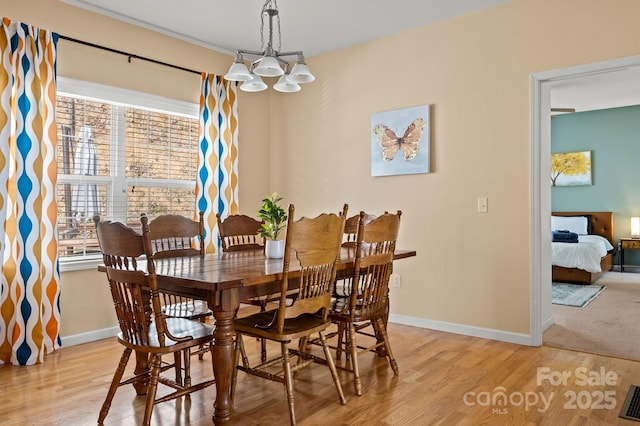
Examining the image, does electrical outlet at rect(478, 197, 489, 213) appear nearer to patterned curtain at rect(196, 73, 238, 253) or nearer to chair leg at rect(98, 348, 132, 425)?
patterned curtain at rect(196, 73, 238, 253)

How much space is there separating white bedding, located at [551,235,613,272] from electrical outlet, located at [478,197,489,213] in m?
3.27

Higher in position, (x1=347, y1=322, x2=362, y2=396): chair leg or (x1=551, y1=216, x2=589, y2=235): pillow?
(x1=551, y1=216, x2=589, y2=235): pillow

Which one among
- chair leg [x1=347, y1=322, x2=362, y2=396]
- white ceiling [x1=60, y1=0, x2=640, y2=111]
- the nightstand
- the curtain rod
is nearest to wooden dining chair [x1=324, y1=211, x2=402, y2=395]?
chair leg [x1=347, y1=322, x2=362, y2=396]

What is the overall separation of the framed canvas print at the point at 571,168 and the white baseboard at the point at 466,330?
546cm

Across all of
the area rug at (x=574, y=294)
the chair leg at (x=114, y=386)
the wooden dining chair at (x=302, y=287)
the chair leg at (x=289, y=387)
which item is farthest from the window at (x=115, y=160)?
the area rug at (x=574, y=294)

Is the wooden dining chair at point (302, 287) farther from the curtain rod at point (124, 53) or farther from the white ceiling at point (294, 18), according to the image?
the curtain rod at point (124, 53)

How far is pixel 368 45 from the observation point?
4.46 m

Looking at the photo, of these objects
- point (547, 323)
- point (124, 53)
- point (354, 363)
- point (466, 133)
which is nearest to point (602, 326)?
point (547, 323)

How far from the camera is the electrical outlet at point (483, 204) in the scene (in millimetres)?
3725

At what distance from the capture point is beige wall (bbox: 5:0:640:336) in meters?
3.44

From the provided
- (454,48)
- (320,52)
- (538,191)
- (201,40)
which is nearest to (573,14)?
(454,48)

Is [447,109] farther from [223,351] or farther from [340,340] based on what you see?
[223,351]

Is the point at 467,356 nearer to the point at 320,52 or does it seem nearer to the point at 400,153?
the point at 400,153

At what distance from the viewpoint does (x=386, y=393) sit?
2.56m
